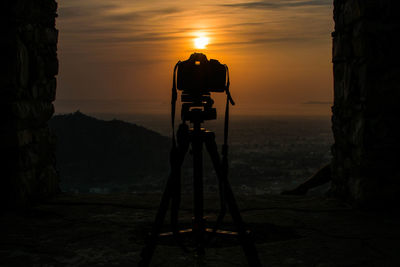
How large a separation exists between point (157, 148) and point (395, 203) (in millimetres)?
A: 11578

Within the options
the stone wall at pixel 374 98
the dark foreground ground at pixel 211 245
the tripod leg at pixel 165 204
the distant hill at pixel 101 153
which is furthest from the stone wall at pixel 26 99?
the distant hill at pixel 101 153

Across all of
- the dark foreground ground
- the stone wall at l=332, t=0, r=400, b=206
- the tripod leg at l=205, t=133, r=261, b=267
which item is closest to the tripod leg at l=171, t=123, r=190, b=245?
the tripod leg at l=205, t=133, r=261, b=267

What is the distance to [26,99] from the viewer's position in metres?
5.58

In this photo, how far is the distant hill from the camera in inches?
583

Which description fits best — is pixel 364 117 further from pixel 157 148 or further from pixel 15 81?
pixel 157 148

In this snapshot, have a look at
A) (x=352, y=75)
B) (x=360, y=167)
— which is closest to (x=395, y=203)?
(x=360, y=167)

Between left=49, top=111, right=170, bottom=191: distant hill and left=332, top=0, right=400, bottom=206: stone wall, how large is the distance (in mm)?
9486

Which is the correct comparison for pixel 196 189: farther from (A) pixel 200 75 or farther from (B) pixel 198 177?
(A) pixel 200 75

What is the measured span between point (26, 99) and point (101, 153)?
9726mm

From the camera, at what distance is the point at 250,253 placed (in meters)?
2.97

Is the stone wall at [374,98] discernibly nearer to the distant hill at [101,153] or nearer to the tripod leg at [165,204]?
the tripod leg at [165,204]

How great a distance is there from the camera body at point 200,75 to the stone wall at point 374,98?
2612 millimetres

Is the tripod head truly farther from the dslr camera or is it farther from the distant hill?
the distant hill

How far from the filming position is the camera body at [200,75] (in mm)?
3037
